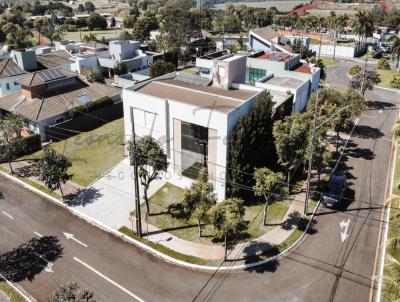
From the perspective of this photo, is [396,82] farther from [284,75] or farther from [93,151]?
[93,151]

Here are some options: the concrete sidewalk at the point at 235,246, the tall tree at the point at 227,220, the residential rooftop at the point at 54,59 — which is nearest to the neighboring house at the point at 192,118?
the concrete sidewalk at the point at 235,246

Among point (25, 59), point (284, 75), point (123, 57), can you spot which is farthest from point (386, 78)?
point (25, 59)

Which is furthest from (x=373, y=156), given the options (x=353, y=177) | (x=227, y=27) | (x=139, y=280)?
(x=227, y=27)

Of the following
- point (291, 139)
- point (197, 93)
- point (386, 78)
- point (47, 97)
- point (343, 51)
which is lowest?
point (386, 78)

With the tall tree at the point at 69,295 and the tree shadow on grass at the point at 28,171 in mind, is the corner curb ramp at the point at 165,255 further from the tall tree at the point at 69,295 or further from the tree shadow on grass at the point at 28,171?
the tall tree at the point at 69,295

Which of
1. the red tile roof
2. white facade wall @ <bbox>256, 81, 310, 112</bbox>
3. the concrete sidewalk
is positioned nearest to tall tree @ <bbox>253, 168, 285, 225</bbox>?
the concrete sidewalk

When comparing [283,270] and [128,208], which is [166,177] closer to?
[128,208]

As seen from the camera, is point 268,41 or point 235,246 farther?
point 268,41
